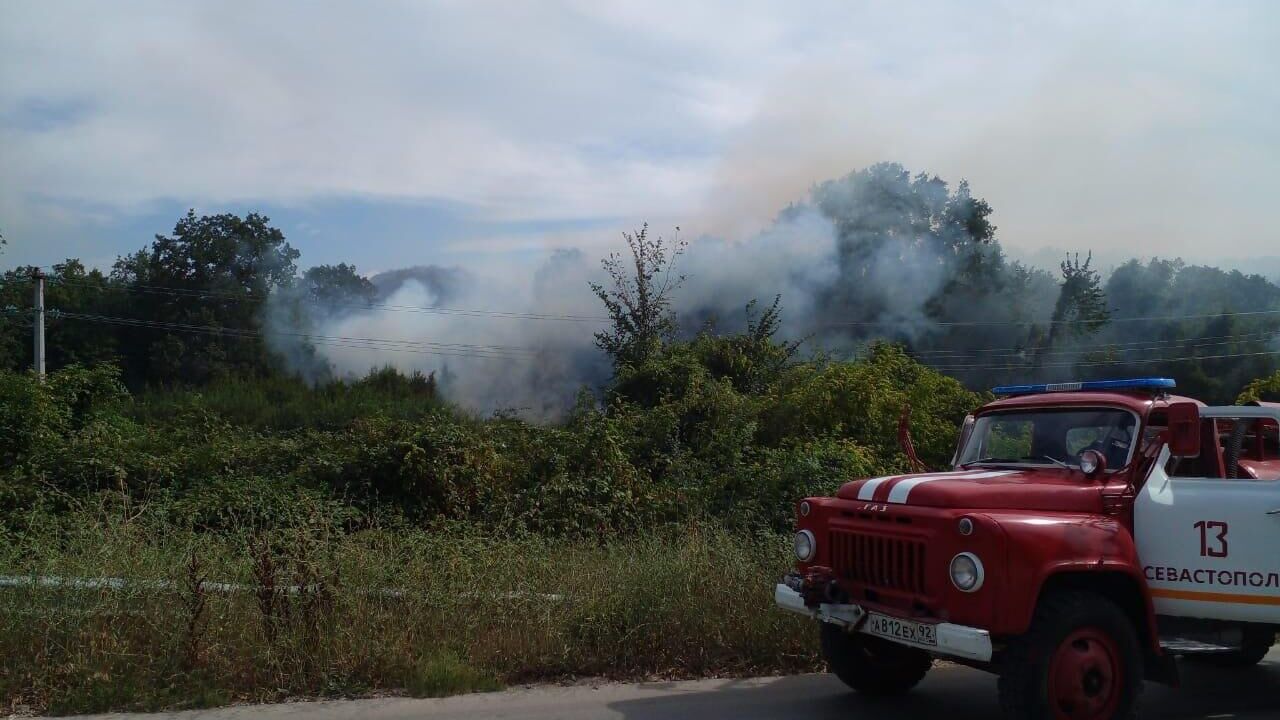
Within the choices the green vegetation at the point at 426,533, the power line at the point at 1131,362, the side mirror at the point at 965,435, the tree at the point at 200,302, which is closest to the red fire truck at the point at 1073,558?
the side mirror at the point at 965,435

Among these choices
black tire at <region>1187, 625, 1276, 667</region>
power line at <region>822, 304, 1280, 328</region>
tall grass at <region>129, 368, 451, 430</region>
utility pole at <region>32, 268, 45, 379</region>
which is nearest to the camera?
black tire at <region>1187, 625, 1276, 667</region>

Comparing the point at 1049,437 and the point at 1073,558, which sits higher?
the point at 1049,437

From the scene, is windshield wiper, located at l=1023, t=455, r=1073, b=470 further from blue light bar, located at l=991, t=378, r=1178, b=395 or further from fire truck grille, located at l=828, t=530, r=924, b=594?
fire truck grille, located at l=828, t=530, r=924, b=594

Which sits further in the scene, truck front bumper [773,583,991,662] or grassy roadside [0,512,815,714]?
grassy roadside [0,512,815,714]

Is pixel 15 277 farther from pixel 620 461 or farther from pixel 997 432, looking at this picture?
pixel 997 432

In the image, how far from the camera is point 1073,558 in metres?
5.57

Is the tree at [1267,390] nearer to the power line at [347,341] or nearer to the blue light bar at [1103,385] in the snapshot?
the blue light bar at [1103,385]

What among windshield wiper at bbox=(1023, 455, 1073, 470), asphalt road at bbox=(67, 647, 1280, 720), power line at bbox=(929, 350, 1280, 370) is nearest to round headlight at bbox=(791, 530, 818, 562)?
asphalt road at bbox=(67, 647, 1280, 720)

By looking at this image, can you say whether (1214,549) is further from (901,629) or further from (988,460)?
(901,629)

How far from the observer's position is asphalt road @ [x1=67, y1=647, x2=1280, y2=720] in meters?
6.47

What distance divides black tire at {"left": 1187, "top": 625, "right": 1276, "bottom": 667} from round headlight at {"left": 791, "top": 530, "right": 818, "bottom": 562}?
106 inches

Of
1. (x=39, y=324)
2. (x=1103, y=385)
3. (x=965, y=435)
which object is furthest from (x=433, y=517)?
(x=39, y=324)

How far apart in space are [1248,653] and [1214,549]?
8.36 feet

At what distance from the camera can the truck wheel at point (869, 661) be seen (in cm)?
689
